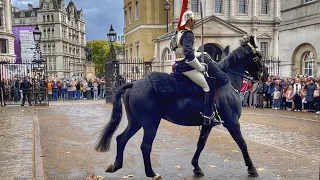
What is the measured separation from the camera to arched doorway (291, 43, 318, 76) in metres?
24.2

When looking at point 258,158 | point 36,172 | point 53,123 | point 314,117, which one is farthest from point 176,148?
point 314,117

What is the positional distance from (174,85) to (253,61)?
1.94m

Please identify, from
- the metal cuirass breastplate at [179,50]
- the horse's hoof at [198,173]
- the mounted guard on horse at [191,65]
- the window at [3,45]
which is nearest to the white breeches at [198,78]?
the mounted guard on horse at [191,65]

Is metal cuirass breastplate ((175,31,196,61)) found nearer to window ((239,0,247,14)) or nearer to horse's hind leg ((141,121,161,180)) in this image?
horse's hind leg ((141,121,161,180))

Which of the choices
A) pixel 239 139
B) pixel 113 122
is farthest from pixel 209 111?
pixel 113 122

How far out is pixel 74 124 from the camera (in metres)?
14.7

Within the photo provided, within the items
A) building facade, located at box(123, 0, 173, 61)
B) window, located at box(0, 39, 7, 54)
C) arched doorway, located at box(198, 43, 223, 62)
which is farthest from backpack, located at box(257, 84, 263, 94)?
window, located at box(0, 39, 7, 54)

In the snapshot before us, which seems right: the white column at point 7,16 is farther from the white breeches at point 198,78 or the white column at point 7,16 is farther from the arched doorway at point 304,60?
the white breeches at point 198,78

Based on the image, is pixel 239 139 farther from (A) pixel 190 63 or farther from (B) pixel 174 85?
(A) pixel 190 63

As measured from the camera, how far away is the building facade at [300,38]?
2361 centimetres

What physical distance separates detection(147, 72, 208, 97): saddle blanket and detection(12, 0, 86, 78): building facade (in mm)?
106286

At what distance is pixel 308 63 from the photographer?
25078 mm

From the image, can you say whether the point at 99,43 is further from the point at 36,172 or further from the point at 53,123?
the point at 36,172

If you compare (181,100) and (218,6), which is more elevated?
(218,6)
